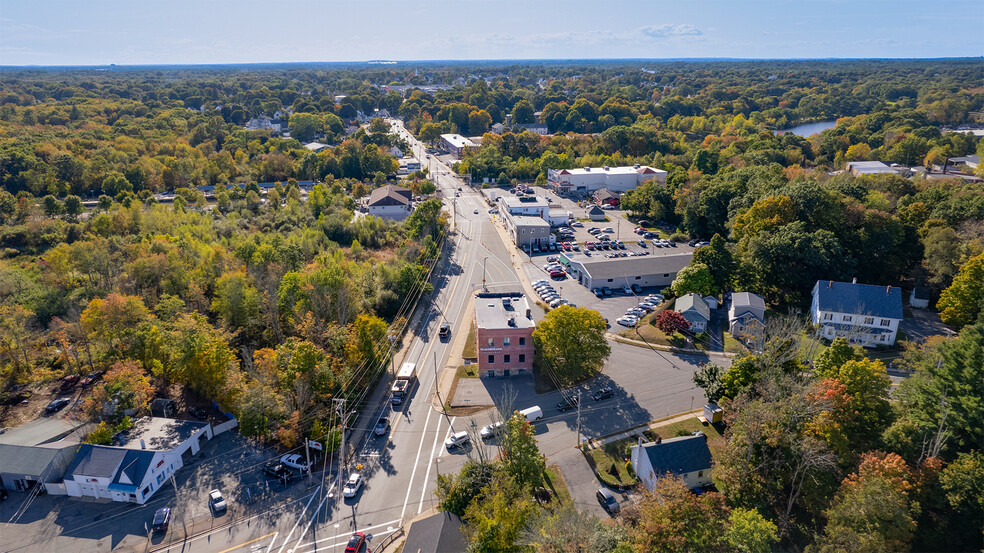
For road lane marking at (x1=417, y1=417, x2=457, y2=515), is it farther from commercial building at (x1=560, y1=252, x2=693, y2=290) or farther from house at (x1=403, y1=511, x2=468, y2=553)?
commercial building at (x1=560, y1=252, x2=693, y2=290)

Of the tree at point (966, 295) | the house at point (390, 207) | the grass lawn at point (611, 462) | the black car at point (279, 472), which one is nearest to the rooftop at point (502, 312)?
the grass lawn at point (611, 462)

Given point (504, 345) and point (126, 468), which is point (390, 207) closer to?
point (504, 345)

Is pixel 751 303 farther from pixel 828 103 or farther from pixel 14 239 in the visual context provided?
pixel 828 103

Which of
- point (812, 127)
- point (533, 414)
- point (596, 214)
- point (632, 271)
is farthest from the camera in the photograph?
point (812, 127)

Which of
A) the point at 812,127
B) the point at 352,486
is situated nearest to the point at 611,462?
the point at 352,486

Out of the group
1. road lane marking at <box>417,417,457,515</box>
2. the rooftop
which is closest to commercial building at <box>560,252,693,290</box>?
the rooftop

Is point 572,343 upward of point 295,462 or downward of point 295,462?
upward
